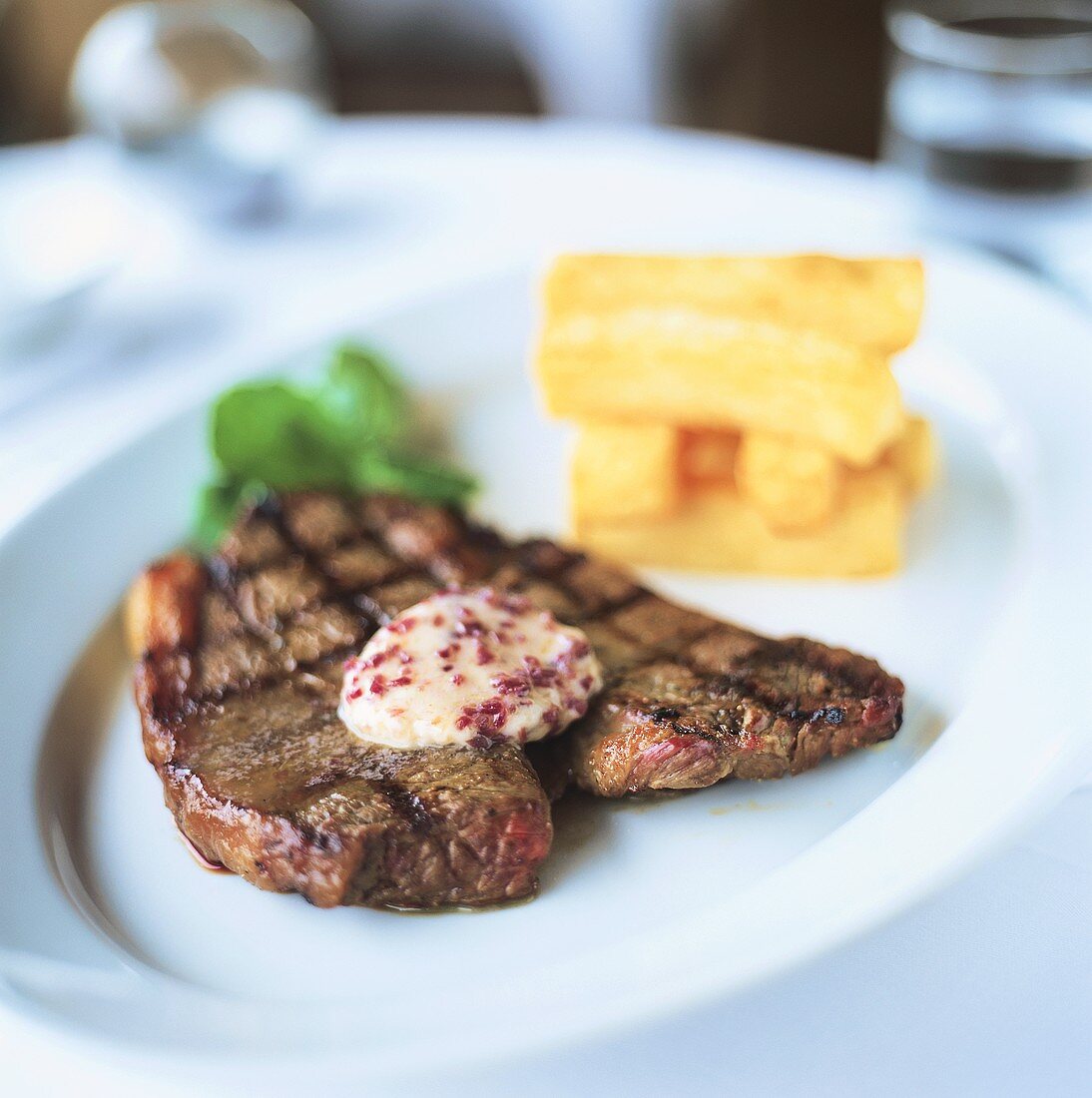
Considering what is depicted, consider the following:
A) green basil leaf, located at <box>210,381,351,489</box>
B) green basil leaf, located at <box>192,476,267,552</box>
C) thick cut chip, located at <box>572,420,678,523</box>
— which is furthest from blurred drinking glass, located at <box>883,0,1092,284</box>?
green basil leaf, located at <box>192,476,267,552</box>

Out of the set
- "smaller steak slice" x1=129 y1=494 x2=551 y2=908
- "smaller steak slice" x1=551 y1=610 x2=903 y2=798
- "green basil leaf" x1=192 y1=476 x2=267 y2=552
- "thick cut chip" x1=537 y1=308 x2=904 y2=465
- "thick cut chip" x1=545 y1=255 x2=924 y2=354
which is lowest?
"green basil leaf" x1=192 y1=476 x2=267 y2=552

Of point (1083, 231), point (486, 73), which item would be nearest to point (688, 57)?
point (486, 73)

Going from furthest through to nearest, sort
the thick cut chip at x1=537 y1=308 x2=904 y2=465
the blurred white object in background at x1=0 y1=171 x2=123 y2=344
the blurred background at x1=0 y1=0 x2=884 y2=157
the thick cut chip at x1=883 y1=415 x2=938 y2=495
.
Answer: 1. the blurred background at x1=0 y1=0 x2=884 y2=157
2. the blurred white object in background at x1=0 y1=171 x2=123 y2=344
3. the thick cut chip at x1=883 y1=415 x2=938 y2=495
4. the thick cut chip at x1=537 y1=308 x2=904 y2=465

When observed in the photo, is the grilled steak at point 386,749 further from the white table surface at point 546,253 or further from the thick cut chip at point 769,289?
the thick cut chip at point 769,289

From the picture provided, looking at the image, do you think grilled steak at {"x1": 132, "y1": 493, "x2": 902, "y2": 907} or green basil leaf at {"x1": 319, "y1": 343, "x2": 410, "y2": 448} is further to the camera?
green basil leaf at {"x1": 319, "y1": 343, "x2": 410, "y2": 448}

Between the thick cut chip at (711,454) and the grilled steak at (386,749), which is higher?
the thick cut chip at (711,454)

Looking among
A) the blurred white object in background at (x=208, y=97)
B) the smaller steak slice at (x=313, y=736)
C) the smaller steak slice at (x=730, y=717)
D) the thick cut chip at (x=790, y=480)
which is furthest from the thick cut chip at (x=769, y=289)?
the blurred white object in background at (x=208, y=97)

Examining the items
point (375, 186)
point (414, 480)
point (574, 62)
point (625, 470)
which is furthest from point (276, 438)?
point (574, 62)

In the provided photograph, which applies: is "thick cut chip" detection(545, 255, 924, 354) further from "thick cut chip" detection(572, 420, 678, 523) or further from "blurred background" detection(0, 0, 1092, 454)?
"blurred background" detection(0, 0, 1092, 454)
